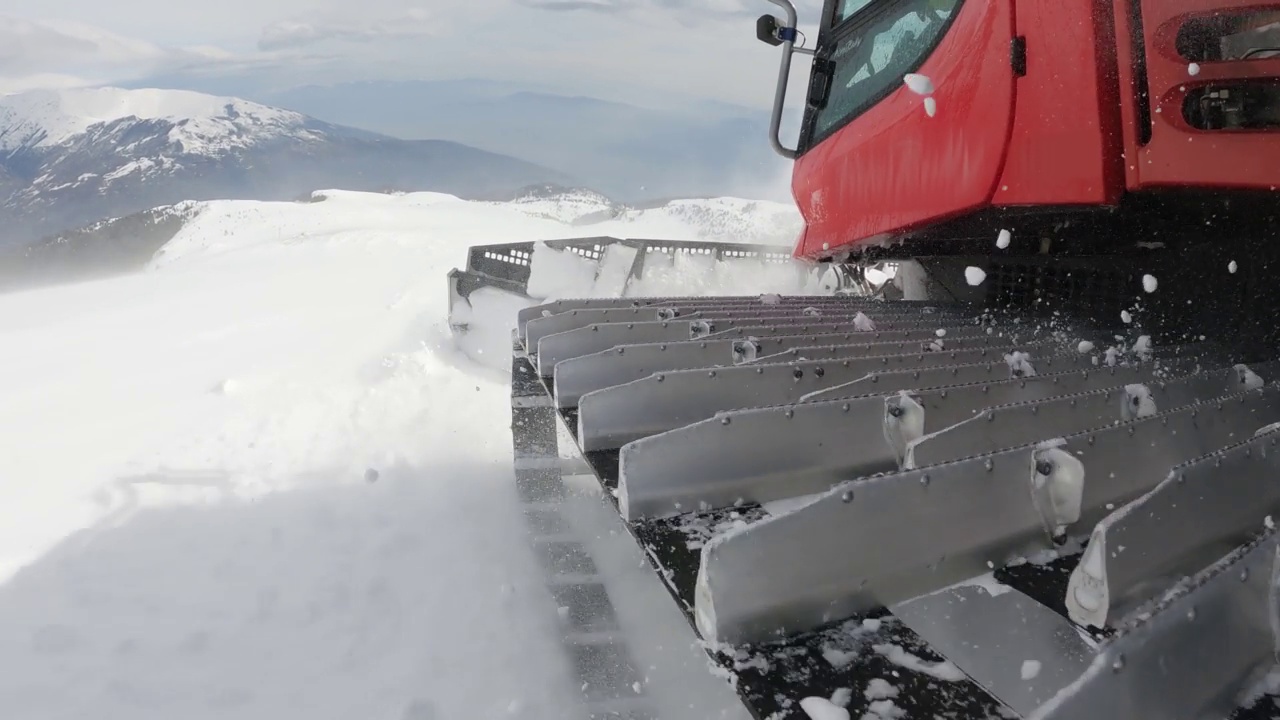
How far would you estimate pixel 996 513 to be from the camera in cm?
120

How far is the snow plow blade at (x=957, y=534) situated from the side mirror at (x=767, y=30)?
Answer: 68.1 inches

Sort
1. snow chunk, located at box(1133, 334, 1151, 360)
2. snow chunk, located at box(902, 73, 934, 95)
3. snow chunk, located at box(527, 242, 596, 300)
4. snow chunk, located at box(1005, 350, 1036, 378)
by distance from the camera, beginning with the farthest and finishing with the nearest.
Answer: snow chunk, located at box(527, 242, 596, 300) < snow chunk, located at box(902, 73, 934, 95) < snow chunk, located at box(1133, 334, 1151, 360) < snow chunk, located at box(1005, 350, 1036, 378)

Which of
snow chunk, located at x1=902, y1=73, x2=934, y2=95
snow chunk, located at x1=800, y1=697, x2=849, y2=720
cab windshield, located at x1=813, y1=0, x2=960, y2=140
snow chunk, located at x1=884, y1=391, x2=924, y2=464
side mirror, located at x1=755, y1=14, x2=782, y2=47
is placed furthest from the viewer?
side mirror, located at x1=755, y1=14, x2=782, y2=47

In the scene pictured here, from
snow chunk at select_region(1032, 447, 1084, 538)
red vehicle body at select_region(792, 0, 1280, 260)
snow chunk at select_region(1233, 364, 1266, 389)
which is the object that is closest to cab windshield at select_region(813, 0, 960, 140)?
red vehicle body at select_region(792, 0, 1280, 260)

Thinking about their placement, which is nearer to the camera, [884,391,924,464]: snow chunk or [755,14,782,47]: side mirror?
[884,391,924,464]: snow chunk

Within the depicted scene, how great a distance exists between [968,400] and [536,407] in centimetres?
169

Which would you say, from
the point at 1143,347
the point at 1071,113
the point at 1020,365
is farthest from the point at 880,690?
the point at 1143,347

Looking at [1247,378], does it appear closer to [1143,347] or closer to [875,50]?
[1143,347]

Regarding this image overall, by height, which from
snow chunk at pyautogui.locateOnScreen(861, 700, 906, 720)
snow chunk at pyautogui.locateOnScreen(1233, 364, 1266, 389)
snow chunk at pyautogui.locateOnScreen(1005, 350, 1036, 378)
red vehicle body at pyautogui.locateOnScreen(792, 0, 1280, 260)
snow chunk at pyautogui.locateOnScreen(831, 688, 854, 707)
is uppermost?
red vehicle body at pyautogui.locateOnScreen(792, 0, 1280, 260)

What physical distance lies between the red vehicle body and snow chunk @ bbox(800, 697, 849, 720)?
161 centimetres

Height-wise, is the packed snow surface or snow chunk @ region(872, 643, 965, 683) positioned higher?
snow chunk @ region(872, 643, 965, 683)

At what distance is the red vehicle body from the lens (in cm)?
178

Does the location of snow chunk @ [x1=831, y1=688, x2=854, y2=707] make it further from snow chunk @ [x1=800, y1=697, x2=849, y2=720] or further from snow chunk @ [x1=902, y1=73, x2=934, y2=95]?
snow chunk @ [x1=902, y1=73, x2=934, y2=95]

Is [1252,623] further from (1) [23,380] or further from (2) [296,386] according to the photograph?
(1) [23,380]
